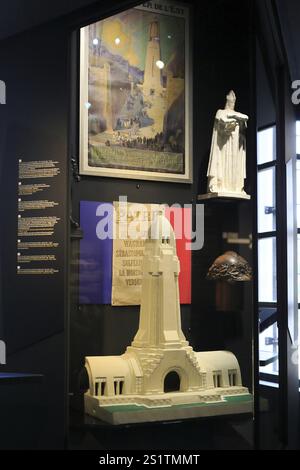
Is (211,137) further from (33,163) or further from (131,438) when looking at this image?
(131,438)

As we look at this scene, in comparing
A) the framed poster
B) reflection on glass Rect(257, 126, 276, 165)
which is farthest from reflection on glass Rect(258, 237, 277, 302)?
the framed poster

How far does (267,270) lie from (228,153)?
0.73m

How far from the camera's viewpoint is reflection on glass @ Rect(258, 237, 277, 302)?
12.0 ft

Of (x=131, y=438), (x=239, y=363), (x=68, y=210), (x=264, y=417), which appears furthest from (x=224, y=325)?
(x=68, y=210)

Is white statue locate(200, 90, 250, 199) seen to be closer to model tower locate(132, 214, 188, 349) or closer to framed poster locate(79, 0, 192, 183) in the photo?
framed poster locate(79, 0, 192, 183)

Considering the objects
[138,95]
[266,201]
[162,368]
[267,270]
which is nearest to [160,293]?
[162,368]

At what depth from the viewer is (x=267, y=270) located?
3.68m

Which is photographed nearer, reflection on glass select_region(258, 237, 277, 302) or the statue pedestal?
reflection on glass select_region(258, 237, 277, 302)

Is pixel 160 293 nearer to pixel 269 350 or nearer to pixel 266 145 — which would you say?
pixel 269 350

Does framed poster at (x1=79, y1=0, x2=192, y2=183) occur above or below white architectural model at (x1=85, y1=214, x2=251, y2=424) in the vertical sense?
above

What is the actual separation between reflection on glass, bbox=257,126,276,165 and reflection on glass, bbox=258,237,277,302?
1.36 feet

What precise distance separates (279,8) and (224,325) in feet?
5.43

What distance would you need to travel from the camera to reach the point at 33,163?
11.5 ft
